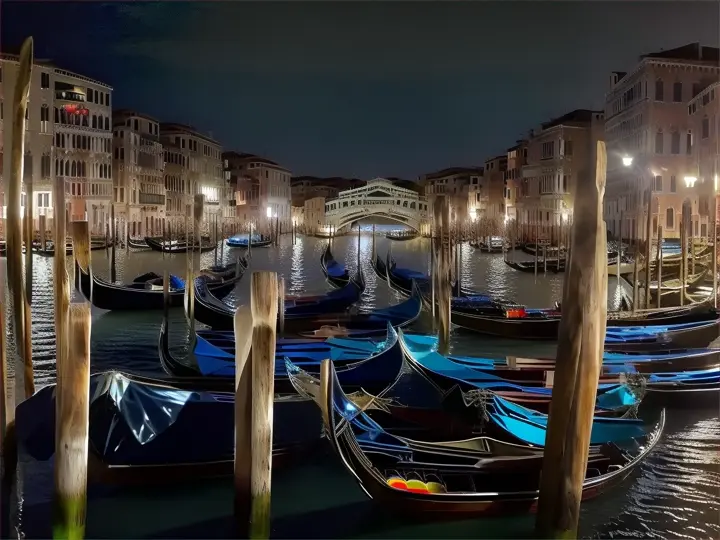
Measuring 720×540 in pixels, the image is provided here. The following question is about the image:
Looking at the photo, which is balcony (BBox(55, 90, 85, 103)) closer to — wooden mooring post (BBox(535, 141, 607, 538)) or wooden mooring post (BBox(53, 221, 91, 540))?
wooden mooring post (BBox(53, 221, 91, 540))

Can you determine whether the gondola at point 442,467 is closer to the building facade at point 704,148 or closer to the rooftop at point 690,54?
the building facade at point 704,148

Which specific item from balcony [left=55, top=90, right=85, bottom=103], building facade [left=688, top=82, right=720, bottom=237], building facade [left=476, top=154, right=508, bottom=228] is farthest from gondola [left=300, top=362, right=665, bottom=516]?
building facade [left=476, top=154, right=508, bottom=228]

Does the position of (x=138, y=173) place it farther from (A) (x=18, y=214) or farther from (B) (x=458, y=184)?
(A) (x=18, y=214)

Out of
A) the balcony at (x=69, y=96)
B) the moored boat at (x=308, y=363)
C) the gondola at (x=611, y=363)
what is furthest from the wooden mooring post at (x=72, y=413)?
the balcony at (x=69, y=96)

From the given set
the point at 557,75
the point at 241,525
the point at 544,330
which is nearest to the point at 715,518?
the point at 241,525

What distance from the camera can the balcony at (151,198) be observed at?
10.2m

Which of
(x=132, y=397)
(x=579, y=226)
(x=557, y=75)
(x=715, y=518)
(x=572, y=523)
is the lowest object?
(x=715, y=518)

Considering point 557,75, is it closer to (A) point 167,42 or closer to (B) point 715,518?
(A) point 167,42

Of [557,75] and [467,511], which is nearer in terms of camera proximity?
[467,511]

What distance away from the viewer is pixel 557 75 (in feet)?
10.9

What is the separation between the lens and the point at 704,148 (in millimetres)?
5434

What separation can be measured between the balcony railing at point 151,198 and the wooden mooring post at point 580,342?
9.62m

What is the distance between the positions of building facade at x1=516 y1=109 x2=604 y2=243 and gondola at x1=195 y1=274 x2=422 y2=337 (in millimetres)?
4801

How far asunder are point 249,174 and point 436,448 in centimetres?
1346
